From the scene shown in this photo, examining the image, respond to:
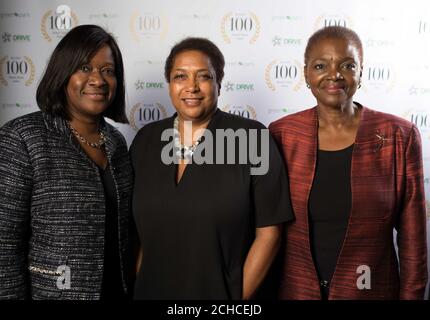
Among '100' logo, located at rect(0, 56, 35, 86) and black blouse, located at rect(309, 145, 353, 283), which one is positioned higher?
'100' logo, located at rect(0, 56, 35, 86)

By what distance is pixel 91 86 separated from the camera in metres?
1.46

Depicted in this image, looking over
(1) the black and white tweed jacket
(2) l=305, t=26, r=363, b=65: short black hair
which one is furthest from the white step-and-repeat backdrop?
(1) the black and white tweed jacket

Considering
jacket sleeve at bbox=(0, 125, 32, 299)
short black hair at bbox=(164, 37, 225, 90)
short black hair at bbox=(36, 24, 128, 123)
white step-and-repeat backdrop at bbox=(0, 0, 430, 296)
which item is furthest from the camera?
white step-and-repeat backdrop at bbox=(0, 0, 430, 296)

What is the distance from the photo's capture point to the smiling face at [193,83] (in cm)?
151

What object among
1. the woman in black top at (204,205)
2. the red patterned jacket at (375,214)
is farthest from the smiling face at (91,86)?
the red patterned jacket at (375,214)

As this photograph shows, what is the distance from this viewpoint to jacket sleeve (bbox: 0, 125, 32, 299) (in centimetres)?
129

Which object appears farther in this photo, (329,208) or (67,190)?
(329,208)

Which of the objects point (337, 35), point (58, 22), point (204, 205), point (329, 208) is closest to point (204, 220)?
point (204, 205)

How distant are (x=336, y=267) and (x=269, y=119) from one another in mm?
1120

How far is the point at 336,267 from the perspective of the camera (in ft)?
4.93

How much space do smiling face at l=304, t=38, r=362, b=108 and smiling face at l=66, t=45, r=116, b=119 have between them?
2.33 ft

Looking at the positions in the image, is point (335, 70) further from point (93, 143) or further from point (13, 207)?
point (13, 207)

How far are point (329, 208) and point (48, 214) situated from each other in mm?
903

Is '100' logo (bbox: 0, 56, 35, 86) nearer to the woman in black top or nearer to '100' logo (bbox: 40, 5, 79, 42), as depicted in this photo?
'100' logo (bbox: 40, 5, 79, 42)
